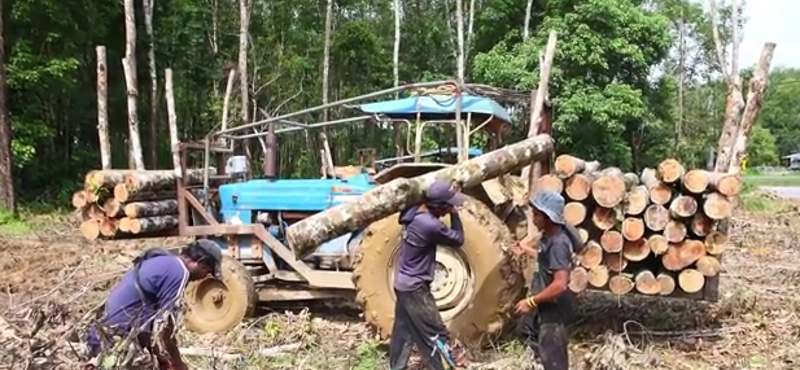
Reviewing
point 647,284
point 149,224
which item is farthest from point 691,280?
point 149,224

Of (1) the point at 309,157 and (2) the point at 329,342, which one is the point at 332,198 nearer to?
(2) the point at 329,342

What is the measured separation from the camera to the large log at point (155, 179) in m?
8.04

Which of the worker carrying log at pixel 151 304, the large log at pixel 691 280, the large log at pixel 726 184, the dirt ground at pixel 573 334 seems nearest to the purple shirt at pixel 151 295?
the worker carrying log at pixel 151 304

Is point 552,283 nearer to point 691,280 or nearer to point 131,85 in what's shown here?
point 691,280

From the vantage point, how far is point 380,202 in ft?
19.8

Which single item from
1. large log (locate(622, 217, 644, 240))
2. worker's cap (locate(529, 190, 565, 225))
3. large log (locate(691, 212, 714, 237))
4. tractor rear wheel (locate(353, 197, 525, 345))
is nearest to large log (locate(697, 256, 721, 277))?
large log (locate(691, 212, 714, 237))

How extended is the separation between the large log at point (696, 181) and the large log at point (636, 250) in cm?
54

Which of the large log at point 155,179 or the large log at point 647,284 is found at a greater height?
the large log at point 155,179

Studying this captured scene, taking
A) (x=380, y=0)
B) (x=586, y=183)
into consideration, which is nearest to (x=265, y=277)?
(x=586, y=183)

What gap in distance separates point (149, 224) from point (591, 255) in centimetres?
451

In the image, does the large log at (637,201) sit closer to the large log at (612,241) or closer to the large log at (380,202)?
the large log at (612,241)

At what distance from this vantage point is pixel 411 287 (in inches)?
216

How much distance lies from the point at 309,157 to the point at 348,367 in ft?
47.3

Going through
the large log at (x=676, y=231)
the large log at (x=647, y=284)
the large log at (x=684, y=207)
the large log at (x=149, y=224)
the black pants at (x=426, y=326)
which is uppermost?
the large log at (x=684, y=207)
